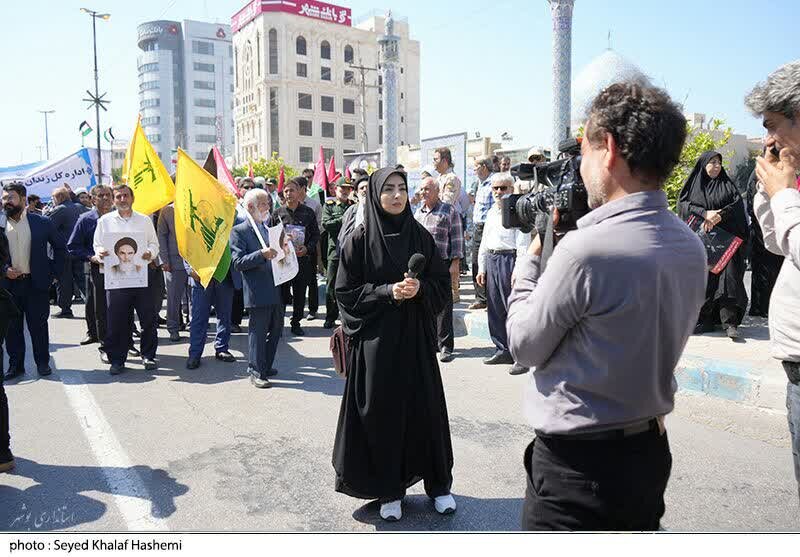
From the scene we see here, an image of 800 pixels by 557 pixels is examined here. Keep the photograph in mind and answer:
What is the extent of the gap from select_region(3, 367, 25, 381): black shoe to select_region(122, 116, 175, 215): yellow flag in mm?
2097

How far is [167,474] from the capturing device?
428cm

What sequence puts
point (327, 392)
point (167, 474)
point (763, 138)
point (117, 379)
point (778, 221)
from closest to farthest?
point (778, 221), point (763, 138), point (167, 474), point (327, 392), point (117, 379)

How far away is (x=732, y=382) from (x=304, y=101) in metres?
84.5

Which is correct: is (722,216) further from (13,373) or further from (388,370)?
(13,373)

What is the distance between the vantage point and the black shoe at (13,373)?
6.83 metres

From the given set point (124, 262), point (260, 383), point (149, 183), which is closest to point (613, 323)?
point (260, 383)

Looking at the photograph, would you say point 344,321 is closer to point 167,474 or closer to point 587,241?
point 167,474

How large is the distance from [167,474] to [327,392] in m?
2.17

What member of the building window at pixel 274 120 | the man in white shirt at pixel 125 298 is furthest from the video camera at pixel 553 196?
the building window at pixel 274 120

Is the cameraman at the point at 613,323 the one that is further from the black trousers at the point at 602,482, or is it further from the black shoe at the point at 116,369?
the black shoe at the point at 116,369

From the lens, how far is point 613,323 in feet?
5.90

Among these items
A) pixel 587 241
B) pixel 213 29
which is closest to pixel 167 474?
pixel 587 241

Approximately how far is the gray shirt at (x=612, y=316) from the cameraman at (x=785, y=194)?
56 centimetres

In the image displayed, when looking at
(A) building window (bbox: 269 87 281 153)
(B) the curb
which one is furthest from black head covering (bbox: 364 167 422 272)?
(A) building window (bbox: 269 87 281 153)
